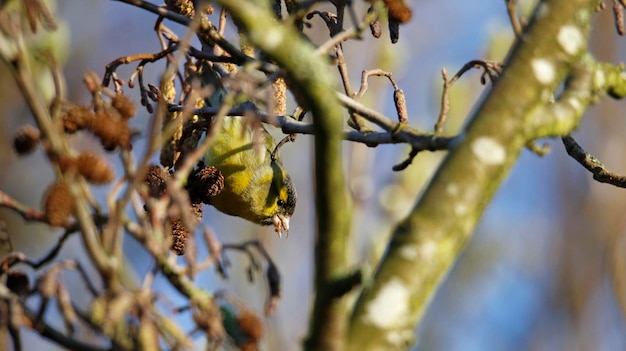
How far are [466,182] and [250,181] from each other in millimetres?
2810

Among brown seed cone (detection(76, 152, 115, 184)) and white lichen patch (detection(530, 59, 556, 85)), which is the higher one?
white lichen patch (detection(530, 59, 556, 85))

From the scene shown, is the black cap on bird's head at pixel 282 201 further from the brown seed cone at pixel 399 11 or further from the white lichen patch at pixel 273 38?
the white lichen patch at pixel 273 38

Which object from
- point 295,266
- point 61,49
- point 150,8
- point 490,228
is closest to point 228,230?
point 295,266

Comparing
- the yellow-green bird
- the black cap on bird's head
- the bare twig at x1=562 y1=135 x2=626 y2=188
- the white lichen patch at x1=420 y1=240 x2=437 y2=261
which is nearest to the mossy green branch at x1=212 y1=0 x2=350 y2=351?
the white lichen patch at x1=420 y1=240 x2=437 y2=261

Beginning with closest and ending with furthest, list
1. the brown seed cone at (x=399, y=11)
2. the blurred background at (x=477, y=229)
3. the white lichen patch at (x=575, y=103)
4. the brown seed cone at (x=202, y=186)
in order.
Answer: the white lichen patch at (x=575, y=103), the brown seed cone at (x=399, y=11), the brown seed cone at (x=202, y=186), the blurred background at (x=477, y=229)

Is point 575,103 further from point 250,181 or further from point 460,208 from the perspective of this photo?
point 250,181

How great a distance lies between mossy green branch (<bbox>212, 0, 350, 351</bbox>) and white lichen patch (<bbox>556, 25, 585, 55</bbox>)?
1.36 feet

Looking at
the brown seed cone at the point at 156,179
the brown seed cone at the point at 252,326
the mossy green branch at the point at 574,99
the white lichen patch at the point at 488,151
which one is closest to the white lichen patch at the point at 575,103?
the mossy green branch at the point at 574,99

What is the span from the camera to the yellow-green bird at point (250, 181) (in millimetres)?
3725

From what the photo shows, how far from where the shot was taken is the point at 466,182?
1.33 metres

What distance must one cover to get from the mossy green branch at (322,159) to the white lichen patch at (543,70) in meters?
0.35

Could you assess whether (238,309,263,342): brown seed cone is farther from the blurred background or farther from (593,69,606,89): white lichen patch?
the blurred background

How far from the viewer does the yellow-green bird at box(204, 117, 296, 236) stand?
12.2 ft

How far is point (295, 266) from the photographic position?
7262 millimetres
